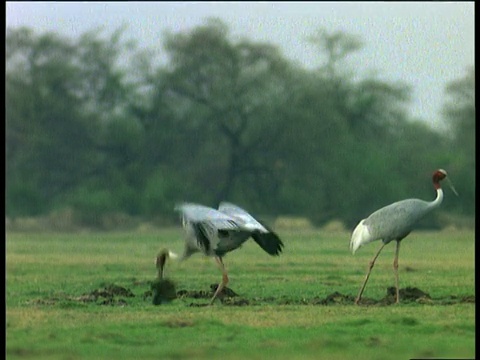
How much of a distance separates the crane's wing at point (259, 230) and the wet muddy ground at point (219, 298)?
1.28 ft

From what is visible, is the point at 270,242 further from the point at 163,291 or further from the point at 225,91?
the point at 225,91

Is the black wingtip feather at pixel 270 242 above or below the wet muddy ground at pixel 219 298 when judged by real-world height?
above

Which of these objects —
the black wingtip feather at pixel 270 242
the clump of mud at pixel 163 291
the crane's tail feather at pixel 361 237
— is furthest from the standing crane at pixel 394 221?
the clump of mud at pixel 163 291

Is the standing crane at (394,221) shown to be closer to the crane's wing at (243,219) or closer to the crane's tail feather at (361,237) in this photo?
the crane's tail feather at (361,237)

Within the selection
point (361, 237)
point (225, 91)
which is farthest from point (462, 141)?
point (361, 237)

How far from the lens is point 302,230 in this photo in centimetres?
1836

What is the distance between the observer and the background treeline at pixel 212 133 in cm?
1902

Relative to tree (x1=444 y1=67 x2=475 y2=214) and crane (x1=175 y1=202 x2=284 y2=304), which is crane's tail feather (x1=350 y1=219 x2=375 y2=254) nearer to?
crane (x1=175 y1=202 x2=284 y2=304)

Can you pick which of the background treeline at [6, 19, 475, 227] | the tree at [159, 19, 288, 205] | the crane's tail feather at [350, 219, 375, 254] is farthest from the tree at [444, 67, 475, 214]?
the crane's tail feather at [350, 219, 375, 254]

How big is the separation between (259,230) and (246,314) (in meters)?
0.70

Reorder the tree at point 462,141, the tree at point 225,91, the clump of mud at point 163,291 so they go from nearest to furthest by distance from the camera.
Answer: the clump of mud at point 163,291 < the tree at point 462,141 < the tree at point 225,91

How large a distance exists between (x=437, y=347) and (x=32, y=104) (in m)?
13.8

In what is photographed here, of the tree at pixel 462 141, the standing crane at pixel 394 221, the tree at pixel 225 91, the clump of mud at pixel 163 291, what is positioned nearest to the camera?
the clump of mud at pixel 163 291

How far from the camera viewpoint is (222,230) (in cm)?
930
